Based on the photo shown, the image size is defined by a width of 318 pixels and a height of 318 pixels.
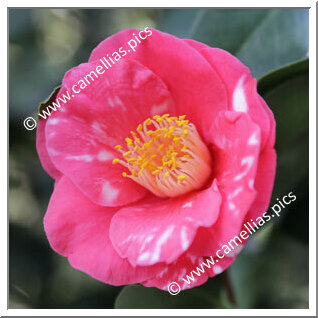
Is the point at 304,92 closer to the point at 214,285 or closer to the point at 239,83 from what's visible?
the point at 239,83

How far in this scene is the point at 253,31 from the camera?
1007 mm

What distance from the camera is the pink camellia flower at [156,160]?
0.72 m

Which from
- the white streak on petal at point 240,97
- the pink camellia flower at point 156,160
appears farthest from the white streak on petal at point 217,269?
the white streak on petal at point 240,97

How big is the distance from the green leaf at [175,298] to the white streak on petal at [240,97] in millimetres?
→ 362

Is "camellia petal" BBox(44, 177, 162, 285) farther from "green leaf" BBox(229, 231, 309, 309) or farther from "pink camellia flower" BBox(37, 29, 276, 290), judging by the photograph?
"green leaf" BBox(229, 231, 309, 309)

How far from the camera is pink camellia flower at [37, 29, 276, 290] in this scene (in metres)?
0.72

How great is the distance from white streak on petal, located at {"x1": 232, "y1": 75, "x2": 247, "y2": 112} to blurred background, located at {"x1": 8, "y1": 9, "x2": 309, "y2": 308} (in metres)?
0.08

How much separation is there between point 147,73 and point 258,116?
0.20 meters

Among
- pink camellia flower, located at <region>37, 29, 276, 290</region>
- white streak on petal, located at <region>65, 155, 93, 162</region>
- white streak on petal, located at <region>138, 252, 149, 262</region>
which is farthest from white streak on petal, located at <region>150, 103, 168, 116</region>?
white streak on petal, located at <region>138, 252, 149, 262</region>

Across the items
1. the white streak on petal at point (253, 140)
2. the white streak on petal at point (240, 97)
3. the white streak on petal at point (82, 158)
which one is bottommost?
the white streak on petal at point (82, 158)

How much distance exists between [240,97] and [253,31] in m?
0.31

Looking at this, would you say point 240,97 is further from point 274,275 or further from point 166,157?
point 274,275

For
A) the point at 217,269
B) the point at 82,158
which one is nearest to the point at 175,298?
the point at 217,269

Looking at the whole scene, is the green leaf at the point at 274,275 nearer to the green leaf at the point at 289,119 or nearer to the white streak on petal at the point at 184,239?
the green leaf at the point at 289,119
